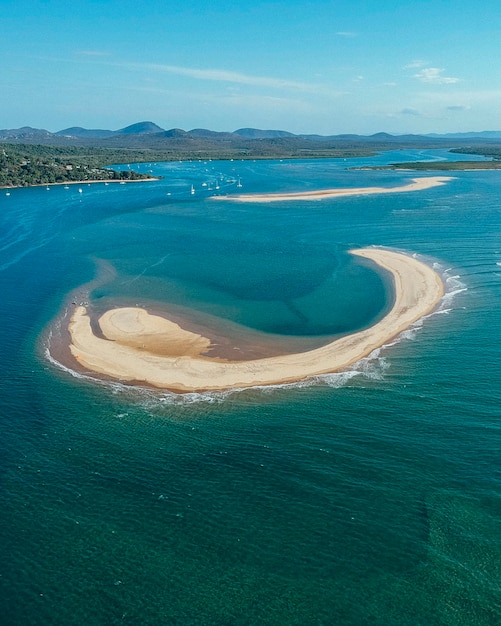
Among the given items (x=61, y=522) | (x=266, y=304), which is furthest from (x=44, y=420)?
(x=266, y=304)

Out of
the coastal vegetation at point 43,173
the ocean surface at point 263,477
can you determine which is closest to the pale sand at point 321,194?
the coastal vegetation at point 43,173

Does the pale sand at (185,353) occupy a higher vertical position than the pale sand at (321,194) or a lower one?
lower

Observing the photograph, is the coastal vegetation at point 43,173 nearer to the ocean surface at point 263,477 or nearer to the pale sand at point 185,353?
the ocean surface at point 263,477

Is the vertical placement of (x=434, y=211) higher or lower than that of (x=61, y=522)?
higher

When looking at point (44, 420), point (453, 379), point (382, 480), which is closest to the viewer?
point (382, 480)

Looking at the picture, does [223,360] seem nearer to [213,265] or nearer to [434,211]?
[213,265]

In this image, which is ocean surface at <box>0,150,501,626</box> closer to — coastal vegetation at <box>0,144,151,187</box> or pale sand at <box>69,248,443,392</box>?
pale sand at <box>69,248,443,392</box>

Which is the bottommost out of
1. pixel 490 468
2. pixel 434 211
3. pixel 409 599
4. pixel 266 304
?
pixel 409 599

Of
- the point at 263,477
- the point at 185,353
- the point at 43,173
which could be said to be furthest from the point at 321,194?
the point at 263,477
